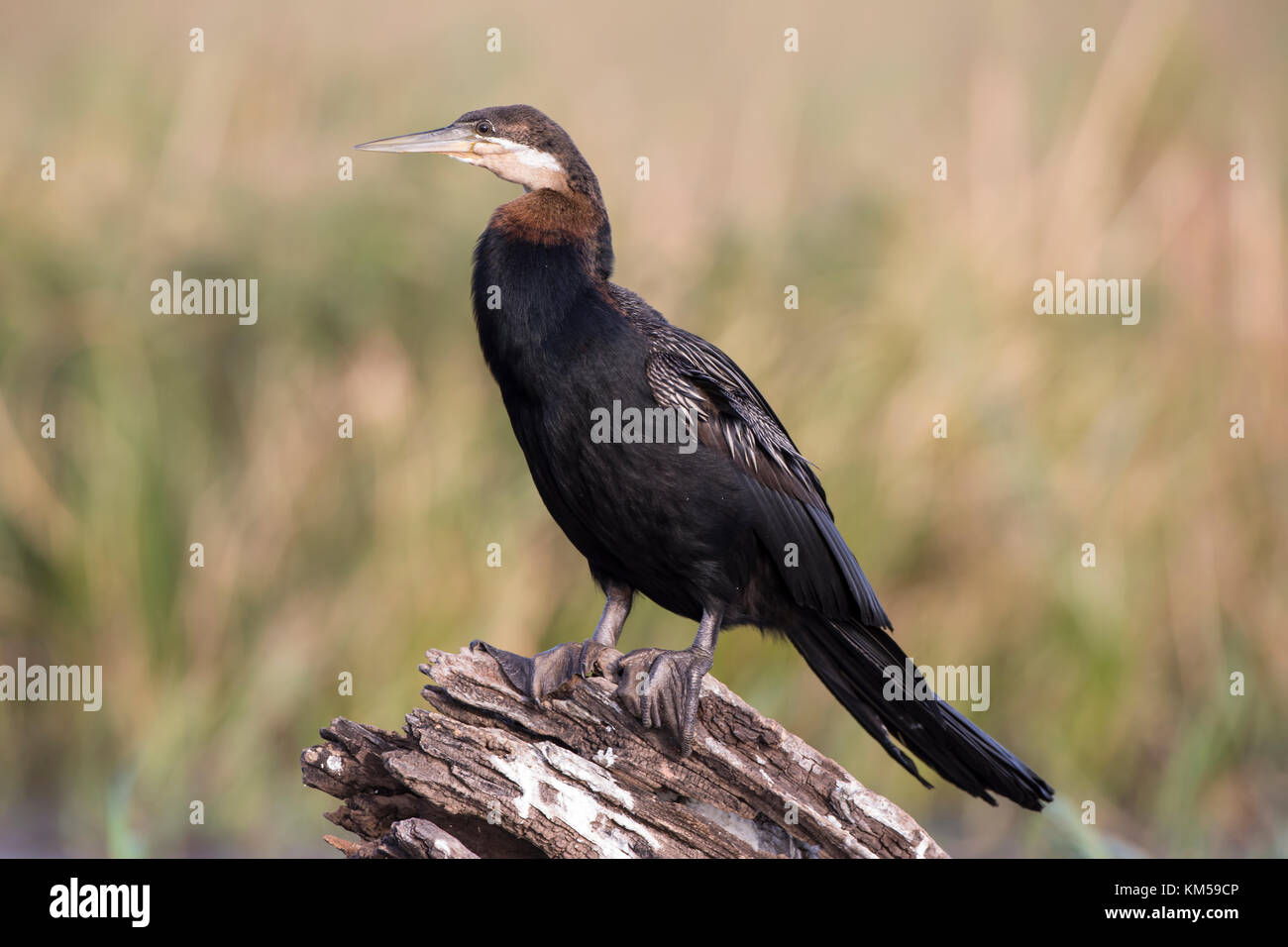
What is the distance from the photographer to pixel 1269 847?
22.3ft

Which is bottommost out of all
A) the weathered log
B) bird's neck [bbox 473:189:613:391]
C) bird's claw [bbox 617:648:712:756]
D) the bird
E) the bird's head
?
the weathered log

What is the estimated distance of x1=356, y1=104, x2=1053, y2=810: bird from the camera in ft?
13.8

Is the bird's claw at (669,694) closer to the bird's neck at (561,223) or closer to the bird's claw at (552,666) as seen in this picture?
the bird's claw at (552,666)

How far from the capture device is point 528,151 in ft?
14.9

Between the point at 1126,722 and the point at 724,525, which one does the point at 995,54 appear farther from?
the point at 724,525

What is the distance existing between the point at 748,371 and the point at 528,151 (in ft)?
9.18

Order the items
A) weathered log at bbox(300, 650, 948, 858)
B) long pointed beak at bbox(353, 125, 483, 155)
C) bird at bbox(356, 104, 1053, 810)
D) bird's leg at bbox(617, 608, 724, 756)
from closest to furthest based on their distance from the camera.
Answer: weathered log at bbox(300, 650, 948, 858)
bird's leg at bbox(617, 608, 724, 756)
bird at bbox(356, 104, 1053, 810)
long pointed beak at bbox(353, 125, 483, 155)

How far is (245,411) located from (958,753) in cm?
478

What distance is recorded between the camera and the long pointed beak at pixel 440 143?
462 cm

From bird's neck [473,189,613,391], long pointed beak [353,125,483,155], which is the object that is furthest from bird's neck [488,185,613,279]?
long pointed beak [353,125,483,155]

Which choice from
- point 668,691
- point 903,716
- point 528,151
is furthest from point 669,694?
point 528,151

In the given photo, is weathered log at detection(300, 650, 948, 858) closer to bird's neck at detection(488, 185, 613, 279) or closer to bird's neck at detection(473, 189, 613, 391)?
bird's neck at detection(473, 189, 613, 391)

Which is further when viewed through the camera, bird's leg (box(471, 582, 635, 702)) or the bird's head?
the bird's head

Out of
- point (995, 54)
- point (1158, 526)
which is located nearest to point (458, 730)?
point (1158, 526)
